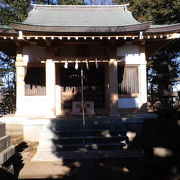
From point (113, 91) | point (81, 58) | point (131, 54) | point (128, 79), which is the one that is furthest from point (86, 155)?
point (131, 54)

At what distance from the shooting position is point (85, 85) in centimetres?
1248

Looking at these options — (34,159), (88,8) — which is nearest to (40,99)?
(34,159)

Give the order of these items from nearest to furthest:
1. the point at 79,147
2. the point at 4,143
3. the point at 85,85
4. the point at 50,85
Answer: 1. the point at 4,143
2. the point at 79,147
3. the point at 50,85
4. the point at 85,85

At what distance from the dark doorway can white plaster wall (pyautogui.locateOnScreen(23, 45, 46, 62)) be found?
143 cm

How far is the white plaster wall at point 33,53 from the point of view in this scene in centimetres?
1138

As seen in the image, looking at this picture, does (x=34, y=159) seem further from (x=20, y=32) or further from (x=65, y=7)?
(x=65, y=7)


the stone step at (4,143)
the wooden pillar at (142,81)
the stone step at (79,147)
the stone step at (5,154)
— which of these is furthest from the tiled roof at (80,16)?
the stone step at (5,154)

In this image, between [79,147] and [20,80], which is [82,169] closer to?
[79,147]

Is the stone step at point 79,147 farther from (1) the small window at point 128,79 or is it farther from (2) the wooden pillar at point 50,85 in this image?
(1) the small window at point 128,79

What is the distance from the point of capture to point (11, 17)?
64.3 ft

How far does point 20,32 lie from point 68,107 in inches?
170

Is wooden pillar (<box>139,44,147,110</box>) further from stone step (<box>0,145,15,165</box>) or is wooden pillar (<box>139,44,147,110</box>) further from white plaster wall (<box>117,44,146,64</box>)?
stone step (<box>0,145,15,165</box>)

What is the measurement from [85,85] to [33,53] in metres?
2.83

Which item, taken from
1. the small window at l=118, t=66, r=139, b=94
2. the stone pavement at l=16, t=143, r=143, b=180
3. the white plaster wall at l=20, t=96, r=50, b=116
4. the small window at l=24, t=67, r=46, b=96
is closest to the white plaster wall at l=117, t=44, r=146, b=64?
the small window at l=118, t=66, r=139, b=94
